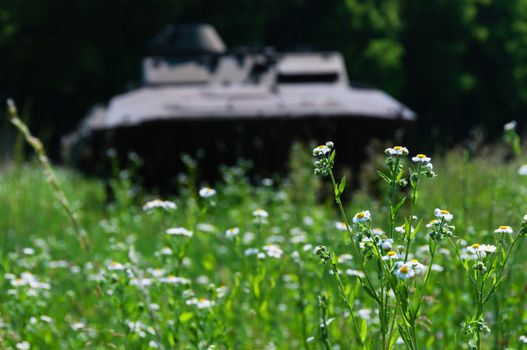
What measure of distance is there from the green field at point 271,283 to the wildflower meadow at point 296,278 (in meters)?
0.01

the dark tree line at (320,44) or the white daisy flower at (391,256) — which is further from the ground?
the white daisy flower at (391,256)

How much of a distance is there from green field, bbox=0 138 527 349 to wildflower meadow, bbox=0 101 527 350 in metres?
0.01

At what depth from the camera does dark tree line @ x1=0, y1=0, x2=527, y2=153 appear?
26078mm

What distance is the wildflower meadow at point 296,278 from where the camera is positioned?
7.21 ft

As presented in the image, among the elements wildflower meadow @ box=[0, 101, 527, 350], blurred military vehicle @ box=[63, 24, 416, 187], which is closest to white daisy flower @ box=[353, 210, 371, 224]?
wildflower meadow @ box=[0, 101, 527, 350]

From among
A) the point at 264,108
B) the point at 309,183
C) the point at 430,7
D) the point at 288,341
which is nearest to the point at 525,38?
the point at 430,7

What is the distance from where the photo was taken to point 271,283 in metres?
3.22

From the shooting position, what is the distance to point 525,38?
107 ft

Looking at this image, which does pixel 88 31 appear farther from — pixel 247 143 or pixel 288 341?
pixel 288 341

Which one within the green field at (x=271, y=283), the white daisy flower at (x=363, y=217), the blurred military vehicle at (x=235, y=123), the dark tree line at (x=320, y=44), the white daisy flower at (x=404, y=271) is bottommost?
the dark tree line at (x=320, y=44)

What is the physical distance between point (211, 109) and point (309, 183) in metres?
3.56

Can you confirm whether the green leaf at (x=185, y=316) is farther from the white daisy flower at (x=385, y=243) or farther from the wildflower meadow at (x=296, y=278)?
the white daisy flower at (x=385, y=243)

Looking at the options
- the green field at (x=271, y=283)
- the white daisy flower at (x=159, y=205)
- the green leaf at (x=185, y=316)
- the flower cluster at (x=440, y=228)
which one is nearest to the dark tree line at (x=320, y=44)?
the green field at (x=271, y=283)

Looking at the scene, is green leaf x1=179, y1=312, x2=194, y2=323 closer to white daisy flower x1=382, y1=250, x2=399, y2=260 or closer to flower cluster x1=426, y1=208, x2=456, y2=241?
white daisy flower x1=382, y1=250, x2=399, y2=260
